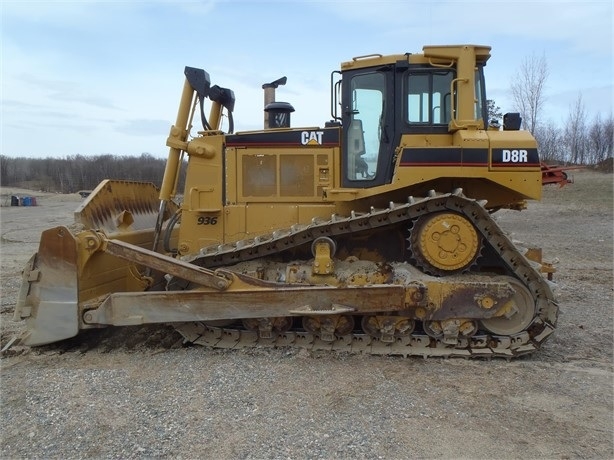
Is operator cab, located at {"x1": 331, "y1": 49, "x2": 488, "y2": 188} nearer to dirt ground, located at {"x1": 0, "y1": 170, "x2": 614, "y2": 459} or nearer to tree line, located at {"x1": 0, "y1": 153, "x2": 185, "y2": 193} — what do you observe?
dirt ground, located at {"x1": 0, "y1": 170, "x2": 614, "y2": 459}

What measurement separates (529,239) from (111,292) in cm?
1375

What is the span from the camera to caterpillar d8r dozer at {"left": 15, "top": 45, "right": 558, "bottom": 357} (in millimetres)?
5309

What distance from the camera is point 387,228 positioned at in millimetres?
5703

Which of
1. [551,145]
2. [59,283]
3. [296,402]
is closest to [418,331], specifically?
[296,402]

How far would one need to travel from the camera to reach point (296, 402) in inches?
172

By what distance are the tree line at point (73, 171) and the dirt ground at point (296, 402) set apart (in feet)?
168

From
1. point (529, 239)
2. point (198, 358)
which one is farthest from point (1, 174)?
point (198, 358)

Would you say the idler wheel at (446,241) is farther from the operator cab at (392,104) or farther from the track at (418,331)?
the operator cab at (392,104)

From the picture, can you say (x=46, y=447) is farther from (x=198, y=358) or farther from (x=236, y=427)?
(x=198, y=358)

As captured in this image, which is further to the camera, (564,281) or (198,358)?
(564,281)

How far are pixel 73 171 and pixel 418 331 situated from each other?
6786 cm

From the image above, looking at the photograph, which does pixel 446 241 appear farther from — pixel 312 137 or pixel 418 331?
pixel 312 137

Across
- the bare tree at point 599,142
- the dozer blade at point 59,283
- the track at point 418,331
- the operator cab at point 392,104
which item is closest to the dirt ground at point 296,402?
the track at point 418,331

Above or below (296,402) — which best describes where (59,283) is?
above
